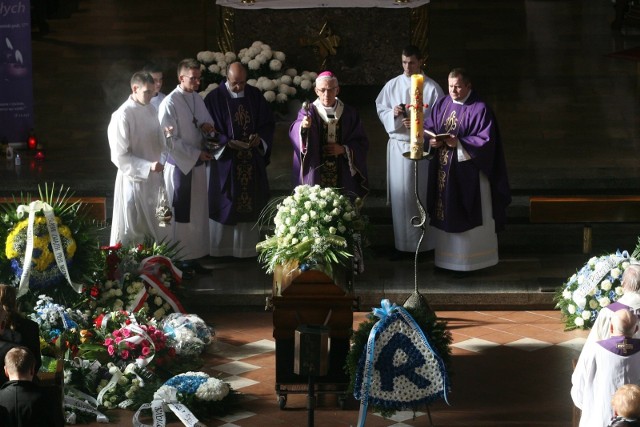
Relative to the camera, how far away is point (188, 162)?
12094 mm

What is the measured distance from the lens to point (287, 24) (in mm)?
15312

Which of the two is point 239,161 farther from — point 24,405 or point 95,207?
point 24,405

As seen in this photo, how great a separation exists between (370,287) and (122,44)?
8.46 metres

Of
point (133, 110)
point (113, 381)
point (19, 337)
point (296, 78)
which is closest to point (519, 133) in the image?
point (296, 78)

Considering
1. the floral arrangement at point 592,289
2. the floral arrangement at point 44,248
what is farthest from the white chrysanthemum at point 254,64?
the floral arrangement at point 592,289

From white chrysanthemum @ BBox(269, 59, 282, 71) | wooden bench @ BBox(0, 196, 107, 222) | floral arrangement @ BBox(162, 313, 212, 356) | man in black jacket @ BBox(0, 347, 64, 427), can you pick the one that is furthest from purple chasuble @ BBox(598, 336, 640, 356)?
white chrysanthemum @ BBox(269, 59, 282, 71)

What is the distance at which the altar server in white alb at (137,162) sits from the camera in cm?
1139

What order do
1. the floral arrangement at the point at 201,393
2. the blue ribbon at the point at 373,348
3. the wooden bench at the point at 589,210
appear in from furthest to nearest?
the wooden bench at the point at 589,210
the floral arrangement at the point at 201,393
the blue ribbon at the point at 373,348

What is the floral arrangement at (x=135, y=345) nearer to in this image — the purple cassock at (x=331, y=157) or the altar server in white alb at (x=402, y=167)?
the purple cassock at (x=331, y=157)

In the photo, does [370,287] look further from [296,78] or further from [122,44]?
[122,44]

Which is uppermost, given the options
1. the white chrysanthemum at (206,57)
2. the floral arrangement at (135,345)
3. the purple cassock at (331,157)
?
the white chrysanthemum at (206,57)

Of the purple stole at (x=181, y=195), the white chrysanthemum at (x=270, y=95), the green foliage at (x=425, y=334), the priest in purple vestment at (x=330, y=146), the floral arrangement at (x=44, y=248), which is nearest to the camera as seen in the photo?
the green foliage at (x=425, y=334)

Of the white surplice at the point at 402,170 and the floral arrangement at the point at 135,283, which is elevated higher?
the white surplice at the point at 402,170

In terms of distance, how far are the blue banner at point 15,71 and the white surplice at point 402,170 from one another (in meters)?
4.18
